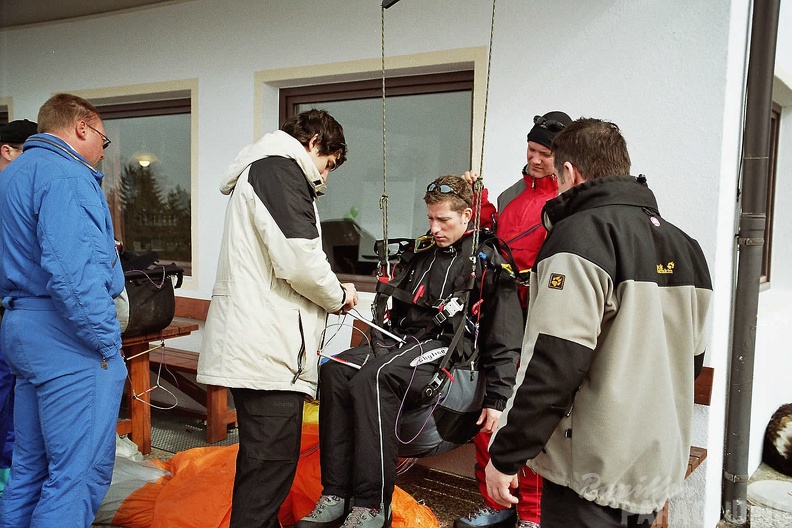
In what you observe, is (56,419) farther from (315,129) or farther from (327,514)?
(315,129)

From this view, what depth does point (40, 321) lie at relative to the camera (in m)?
2.50

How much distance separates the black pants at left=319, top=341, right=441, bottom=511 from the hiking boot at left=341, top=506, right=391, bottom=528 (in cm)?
2

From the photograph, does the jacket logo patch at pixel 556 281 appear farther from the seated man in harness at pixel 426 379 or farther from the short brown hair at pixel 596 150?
the seated man in harness at pixel 426 379

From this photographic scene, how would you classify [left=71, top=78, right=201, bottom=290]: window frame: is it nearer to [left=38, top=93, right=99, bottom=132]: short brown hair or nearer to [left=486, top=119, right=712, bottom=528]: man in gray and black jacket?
[left=38, top=93, right=99, bottom=132]: short brown hair

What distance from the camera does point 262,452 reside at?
251cm

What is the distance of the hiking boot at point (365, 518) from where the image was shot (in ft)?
8.71

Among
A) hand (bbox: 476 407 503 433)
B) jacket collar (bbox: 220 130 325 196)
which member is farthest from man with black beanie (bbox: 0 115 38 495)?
hand (bbox: 476 407 503 433)

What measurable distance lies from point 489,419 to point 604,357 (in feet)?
4.17

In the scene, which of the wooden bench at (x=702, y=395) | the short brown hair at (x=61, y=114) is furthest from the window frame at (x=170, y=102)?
the wooden bench at (x=702, y=395)

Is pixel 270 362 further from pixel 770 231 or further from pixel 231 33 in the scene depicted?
pixel 770 231

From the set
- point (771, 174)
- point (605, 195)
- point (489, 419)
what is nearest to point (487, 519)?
point (489, 419)

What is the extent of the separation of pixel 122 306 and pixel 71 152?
997 millimetres

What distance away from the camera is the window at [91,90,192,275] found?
542cm

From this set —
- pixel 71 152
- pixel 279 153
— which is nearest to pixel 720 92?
pixel 279 153
